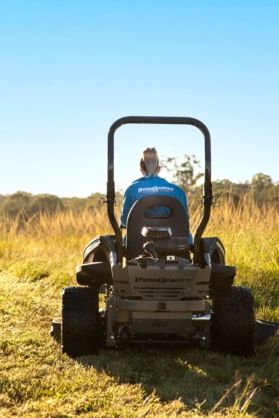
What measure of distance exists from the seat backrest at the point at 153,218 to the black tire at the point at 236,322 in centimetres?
60

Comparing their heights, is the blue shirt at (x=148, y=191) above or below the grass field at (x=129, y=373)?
above

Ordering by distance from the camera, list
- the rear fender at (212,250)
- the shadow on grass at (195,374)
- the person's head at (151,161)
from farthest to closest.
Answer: the person's head at (151,161), the rear fender at (212,250), the shadow on grass at (195,374)

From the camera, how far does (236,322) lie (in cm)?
489

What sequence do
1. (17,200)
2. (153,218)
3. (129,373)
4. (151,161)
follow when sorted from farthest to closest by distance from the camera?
(17,200) < (151,161) < (153,218) < (129,373)

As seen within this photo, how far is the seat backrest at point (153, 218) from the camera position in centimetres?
476

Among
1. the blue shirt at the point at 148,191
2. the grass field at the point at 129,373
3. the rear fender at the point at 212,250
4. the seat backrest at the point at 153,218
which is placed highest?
the blue shirt at the point at 148,191

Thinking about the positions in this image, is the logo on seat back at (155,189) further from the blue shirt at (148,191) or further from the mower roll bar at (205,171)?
the mower roll bar at (205,171)

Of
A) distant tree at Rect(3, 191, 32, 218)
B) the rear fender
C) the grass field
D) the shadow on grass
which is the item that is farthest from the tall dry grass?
distant tree at Rect(3, 191, 32, 218)

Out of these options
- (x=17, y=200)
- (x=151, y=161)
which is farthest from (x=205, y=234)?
(x=17, y=200)

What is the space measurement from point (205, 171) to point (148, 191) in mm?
463

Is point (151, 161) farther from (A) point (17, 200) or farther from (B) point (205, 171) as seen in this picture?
(A) point (17, 200)

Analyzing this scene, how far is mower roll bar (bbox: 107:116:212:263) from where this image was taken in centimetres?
454

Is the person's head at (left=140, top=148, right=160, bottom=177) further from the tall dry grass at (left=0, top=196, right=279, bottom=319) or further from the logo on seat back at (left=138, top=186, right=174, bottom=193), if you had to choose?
the tall dry grass at (left=0, top=196, right=279, bottom=319)

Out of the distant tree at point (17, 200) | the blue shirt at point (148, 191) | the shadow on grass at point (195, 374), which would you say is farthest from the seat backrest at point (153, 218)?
the distant tree at point (17, 200)
